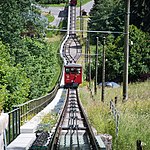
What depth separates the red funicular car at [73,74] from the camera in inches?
2362

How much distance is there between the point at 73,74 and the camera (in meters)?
60.4

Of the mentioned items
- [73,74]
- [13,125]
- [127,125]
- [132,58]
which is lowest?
[73,74]

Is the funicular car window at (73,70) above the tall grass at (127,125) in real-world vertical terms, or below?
below

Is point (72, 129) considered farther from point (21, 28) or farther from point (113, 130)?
point (21, 28)

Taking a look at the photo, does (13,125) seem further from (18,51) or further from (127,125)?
(18,51)

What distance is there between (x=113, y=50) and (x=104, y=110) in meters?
55.7

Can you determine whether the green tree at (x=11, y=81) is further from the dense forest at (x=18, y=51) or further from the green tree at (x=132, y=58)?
the green tree at (x=132, y=58)

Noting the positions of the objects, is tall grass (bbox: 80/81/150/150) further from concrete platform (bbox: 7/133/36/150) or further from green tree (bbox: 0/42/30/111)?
green tree (bbox: 0/42/30/111)

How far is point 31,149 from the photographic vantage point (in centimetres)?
1499

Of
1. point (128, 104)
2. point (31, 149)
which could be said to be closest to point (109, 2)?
point (128, 104)

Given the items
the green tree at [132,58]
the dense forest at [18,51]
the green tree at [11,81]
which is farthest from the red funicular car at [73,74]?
the green tree at [132,58]

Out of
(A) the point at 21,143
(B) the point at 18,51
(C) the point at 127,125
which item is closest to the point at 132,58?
(B) the point at 18,51

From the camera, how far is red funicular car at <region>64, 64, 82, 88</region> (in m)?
60.0

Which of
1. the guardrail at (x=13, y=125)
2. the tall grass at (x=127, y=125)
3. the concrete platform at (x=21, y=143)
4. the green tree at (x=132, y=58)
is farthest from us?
the green tree at (x=132, y=58)
